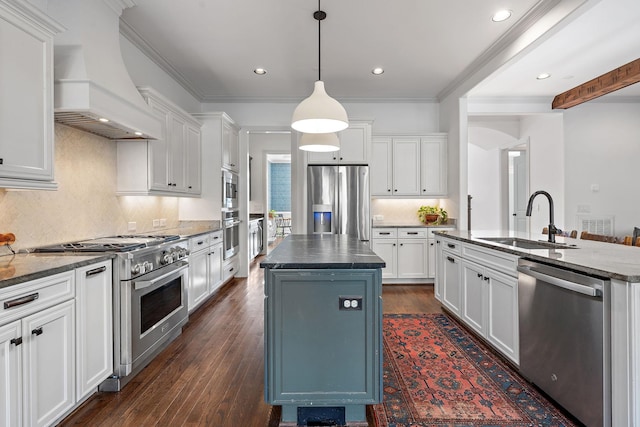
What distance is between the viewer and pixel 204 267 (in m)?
3.94

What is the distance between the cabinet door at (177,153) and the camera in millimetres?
3650

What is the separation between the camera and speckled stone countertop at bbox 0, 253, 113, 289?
1511 mm

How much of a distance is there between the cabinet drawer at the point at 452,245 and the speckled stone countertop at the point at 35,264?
9.53ft

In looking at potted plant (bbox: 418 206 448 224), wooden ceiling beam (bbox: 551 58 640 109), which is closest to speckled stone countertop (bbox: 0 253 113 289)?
potted plant (bbox: 418 206 448 224)

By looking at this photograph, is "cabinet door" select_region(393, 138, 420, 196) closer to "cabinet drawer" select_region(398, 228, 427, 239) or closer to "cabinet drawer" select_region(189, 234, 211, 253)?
"cabinet drawer" select_region(398, 228, 427, 239)

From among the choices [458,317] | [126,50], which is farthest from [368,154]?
[126,50]

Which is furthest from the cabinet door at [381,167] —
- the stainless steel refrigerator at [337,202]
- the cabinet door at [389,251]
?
the cabinet door at [389,251]

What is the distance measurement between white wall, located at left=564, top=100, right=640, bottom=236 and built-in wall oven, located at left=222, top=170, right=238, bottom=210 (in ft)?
17.6

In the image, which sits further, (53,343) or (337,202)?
(337,202)

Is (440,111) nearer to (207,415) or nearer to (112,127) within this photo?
(112,127)

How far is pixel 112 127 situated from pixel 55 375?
180cm

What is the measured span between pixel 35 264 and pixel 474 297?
3.11 metres

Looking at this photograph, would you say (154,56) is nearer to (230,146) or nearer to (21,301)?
(230,146)

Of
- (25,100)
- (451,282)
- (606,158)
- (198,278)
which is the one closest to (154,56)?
(25,100)
